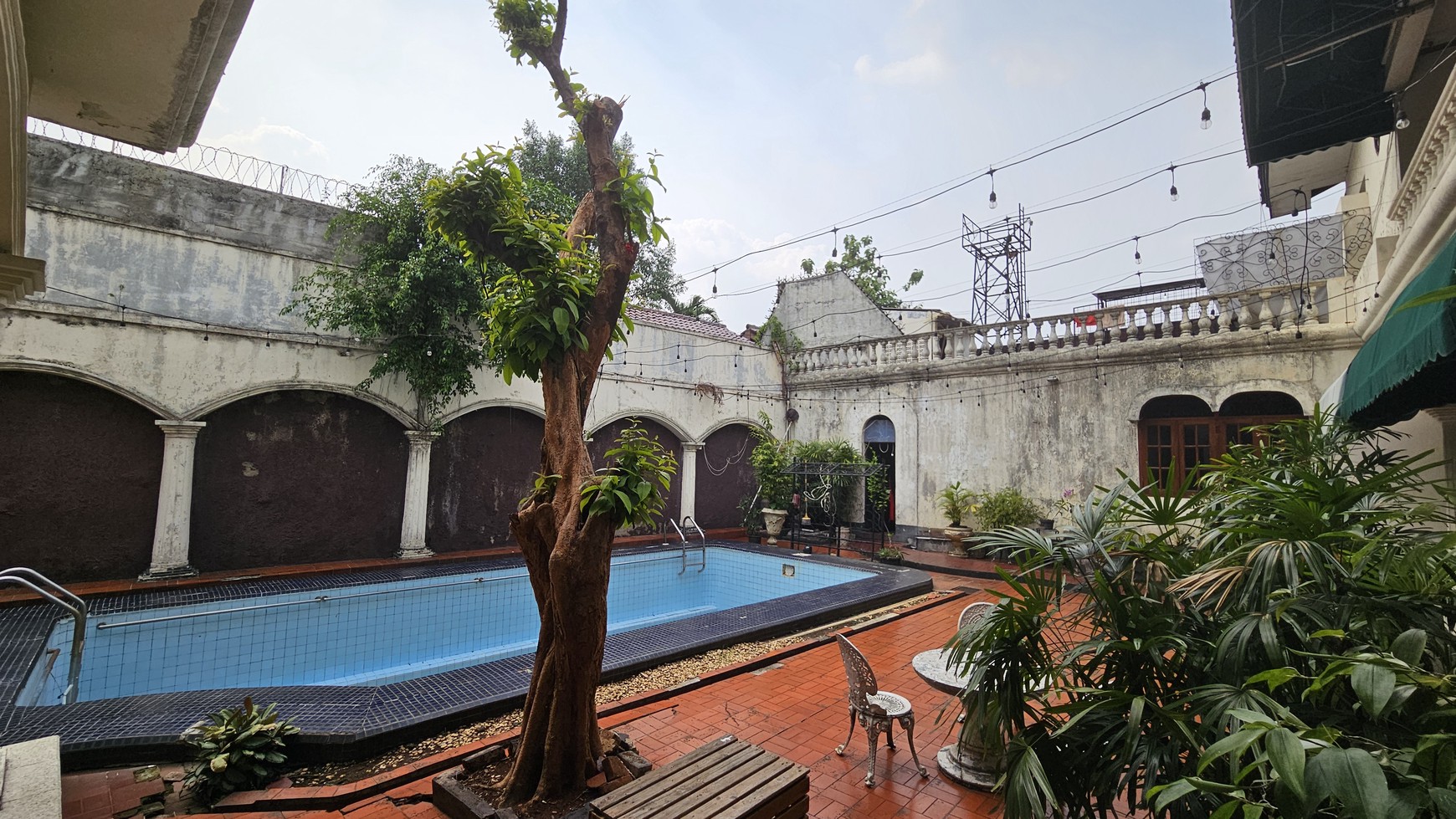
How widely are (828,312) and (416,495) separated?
419 inches

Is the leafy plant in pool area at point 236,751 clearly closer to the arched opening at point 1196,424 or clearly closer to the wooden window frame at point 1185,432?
the arched opening at point 1196,424

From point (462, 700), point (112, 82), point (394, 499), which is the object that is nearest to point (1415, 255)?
point (462, 700)

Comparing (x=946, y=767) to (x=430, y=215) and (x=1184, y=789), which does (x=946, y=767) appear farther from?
(x=430, y=215)

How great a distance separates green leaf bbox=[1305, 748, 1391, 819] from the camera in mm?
1173

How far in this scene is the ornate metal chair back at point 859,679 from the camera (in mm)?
3691

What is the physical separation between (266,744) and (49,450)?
670 centimetres

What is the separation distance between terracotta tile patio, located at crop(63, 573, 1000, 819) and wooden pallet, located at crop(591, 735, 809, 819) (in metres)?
0.65

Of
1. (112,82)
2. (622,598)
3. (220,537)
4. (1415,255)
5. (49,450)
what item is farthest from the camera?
(622,598)

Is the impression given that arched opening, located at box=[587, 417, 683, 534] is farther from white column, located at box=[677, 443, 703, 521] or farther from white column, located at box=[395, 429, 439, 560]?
white column, located at box=[395, 429, 439, 560]

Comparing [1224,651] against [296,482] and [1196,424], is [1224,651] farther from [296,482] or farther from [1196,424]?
[296,482]

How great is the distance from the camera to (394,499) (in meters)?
9.76

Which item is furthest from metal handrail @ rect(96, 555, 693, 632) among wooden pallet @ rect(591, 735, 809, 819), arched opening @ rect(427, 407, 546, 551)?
wooden pallet @ rect(591, 735, 809, 819)

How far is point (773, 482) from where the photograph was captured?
43.3ft

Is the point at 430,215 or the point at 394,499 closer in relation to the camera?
the point at 430,215
